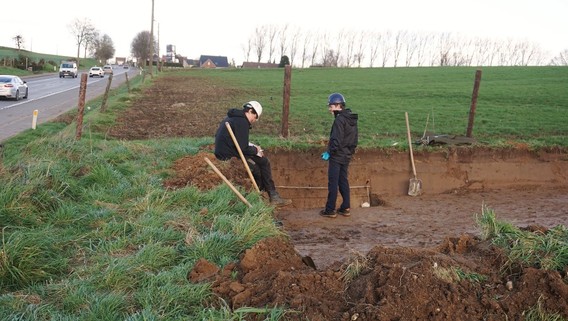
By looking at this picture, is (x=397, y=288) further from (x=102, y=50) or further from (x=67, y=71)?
(x=102, y=50)

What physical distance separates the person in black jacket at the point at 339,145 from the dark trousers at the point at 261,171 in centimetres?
93

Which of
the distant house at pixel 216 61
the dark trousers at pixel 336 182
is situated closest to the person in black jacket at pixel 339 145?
the dark trousers at pixel 336 182

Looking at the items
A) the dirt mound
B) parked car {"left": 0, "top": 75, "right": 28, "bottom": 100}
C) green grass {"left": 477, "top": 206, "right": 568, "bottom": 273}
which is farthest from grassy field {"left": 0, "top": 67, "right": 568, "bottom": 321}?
parked car {"left": 0, "top": 75, "right": 28, "bottom": 100}

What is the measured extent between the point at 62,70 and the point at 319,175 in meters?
47.7

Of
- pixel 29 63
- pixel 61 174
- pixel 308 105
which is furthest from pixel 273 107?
pixel 29 63

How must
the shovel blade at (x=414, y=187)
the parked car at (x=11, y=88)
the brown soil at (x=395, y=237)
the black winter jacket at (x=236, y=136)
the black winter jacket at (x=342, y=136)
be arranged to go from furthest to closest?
the parked car at (x=11, y=88)
the shovel blade at (x=414, y=187)
the black winter jacket at (x=342, y=136)
the black winter jacket at (x=236, y=136)
the brown soil at (x=395, y=237)

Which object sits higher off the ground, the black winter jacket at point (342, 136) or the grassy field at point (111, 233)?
the black winter jacket at point (342, 136)

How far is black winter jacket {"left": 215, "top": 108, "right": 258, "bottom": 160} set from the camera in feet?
24.4

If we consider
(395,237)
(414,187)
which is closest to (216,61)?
(414,187)

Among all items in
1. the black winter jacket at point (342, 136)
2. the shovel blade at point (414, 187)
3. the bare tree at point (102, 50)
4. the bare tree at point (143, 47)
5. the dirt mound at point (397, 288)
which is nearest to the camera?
the dirt mound at point (397, 288)

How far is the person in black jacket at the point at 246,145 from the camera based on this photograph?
745 centimetres

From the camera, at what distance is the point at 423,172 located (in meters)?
10.4

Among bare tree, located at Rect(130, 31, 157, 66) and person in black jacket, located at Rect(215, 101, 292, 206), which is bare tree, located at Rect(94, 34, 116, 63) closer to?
bare tree, located at Rect(130, 31, 157, 66)

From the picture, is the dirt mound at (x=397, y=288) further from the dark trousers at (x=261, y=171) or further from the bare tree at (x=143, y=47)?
the bare tree at (x=143, y=47)
